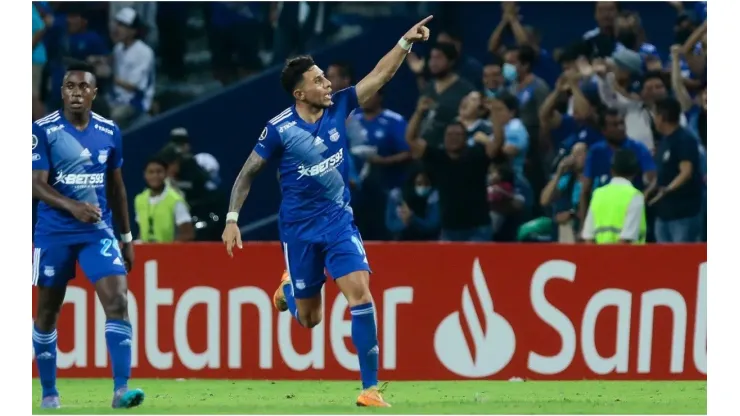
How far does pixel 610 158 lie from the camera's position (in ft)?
50.9

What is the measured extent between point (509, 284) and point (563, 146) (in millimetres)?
3464

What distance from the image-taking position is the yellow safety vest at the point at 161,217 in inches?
627

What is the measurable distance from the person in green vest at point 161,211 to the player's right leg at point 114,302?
569cm

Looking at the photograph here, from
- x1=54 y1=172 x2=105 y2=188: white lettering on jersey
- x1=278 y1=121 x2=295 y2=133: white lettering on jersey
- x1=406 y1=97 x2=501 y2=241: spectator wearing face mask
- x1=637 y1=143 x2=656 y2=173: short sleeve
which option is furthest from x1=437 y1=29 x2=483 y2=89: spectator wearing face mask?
x1=54 y1=172 x2=105 y2=188: white lettering on jersey

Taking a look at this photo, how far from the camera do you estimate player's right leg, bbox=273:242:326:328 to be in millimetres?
10539

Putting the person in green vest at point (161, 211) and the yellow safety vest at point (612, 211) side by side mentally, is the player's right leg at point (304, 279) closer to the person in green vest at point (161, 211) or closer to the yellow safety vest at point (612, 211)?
the yellow safety vest at point (612, 211)

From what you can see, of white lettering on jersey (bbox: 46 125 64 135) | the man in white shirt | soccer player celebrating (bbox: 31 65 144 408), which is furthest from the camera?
the man in white shirt

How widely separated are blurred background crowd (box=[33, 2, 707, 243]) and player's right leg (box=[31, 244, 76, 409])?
5442 millimetres

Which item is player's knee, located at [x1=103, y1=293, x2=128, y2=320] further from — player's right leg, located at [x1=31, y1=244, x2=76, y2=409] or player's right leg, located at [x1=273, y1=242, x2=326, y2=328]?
player's right leg, located at [x1=273, y1=242, x2=326, y2=328]

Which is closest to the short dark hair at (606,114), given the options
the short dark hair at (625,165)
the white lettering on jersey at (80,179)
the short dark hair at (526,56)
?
the short dark hair at (526,56)

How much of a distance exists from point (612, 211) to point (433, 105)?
2832 millimetres

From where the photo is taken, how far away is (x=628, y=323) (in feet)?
43.7

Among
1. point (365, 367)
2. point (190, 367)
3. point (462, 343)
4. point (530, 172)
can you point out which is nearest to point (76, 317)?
point (190, 367)

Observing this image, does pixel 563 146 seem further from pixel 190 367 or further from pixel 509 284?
pixel 190 367
